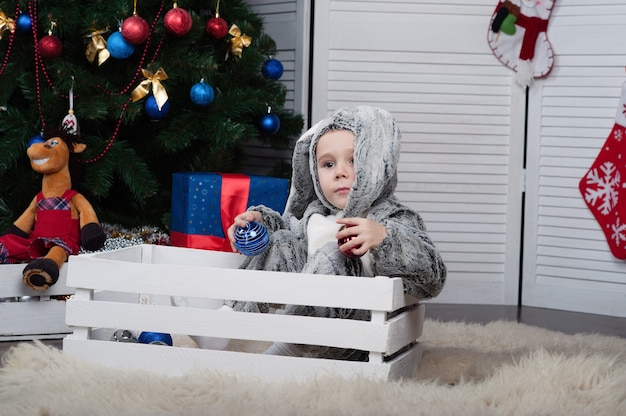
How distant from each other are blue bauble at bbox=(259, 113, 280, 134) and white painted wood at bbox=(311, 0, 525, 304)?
0.33 metres

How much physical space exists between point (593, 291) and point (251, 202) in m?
1.25

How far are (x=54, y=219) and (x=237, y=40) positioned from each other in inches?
31.7

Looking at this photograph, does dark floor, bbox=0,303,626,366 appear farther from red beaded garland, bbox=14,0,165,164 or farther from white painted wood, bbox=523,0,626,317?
red beaded garland, bbox=14,0,165,164

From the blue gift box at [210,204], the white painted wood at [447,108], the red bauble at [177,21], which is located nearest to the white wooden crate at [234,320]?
the blue gift box at [210,204]

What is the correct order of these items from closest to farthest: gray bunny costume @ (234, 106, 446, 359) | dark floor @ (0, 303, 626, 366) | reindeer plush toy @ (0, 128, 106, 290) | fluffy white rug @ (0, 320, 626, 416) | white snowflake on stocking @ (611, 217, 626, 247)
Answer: fluffy white rug @ (0, 320, 626, 416)
gray bunny costume @ (234, 106, 446, 359)
reindeer plush toy @ (0, 128, 106, 290)
dark floor @ (0, 303, 626, 366)
white snowflake on stocking @ (611, 217, 626, 247)

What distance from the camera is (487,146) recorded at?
297cm

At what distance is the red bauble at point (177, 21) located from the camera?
94.9 inches

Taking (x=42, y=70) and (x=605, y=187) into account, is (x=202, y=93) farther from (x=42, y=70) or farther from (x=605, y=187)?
(x=605, y=187)

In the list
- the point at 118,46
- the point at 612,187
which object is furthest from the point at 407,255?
the point at 612,187

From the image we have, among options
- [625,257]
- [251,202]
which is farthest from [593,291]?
[251,202]

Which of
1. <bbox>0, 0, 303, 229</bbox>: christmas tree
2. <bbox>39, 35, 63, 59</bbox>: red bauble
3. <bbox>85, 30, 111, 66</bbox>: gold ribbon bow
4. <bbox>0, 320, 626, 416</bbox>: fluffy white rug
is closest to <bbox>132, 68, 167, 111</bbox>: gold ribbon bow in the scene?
<bbox>0, 0, 303, 229</bbox>: christmas tree

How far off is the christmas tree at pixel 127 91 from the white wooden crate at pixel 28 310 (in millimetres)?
437

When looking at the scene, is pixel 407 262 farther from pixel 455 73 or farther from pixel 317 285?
pixel 455 73

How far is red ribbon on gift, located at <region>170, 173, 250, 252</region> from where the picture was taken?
7.42 feet
